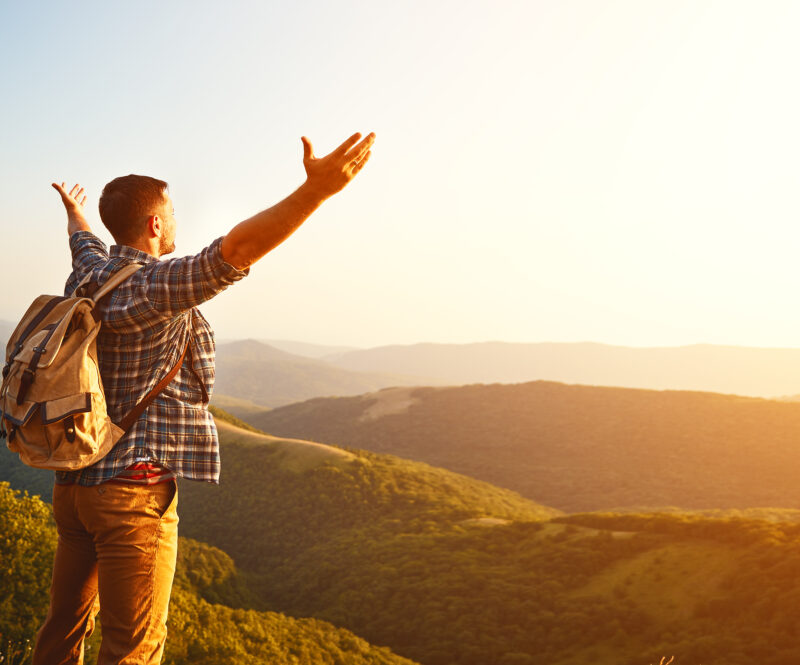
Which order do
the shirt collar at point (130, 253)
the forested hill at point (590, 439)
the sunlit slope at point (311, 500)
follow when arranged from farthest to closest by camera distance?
the forested hill at point (590, 439), the sunlit slope at point (311, 500), the shirt collar at point (130, 253)

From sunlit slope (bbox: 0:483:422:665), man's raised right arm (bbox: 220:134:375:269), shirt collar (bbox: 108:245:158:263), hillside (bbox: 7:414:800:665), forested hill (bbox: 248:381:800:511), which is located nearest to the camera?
man's raised right arm (bbox: 220:134:375:269)

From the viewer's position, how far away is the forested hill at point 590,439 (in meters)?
56.1

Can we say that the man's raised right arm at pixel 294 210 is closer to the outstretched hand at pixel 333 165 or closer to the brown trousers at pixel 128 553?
the outstretched hand at pixel 333 165

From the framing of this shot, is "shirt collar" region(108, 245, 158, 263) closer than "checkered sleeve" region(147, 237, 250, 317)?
No

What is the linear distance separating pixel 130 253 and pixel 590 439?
7541cm

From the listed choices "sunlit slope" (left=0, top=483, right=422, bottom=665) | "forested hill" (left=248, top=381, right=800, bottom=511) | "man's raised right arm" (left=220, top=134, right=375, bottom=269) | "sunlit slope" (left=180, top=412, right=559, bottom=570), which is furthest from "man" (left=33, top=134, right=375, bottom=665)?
"forested hill" (left=248, top=381, right=800, bottom=511)

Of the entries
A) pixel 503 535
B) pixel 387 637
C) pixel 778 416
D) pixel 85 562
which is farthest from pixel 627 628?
pixel 778 416

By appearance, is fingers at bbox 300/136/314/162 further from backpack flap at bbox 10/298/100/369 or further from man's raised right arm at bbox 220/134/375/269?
backpack flap at bbox 10/298/100/369

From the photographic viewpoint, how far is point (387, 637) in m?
23.0

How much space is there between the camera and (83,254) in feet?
7.79

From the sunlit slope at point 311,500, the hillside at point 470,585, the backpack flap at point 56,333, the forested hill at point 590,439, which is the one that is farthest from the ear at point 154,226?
the forested hill at point 590,439

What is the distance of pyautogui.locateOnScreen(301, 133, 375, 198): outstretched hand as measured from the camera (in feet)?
5.90

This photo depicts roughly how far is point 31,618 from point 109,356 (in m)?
9.56

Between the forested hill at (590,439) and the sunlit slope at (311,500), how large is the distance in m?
11.9
